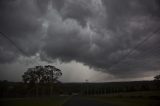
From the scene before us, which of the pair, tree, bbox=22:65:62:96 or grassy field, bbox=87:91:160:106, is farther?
tree, bbox=22:65:62:96

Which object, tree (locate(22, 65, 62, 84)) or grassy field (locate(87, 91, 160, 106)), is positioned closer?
grassy field (locate(87, 91, 160, 106))

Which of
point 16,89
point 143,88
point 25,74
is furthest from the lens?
point 143,88

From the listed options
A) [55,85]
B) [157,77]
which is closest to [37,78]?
[55,85]

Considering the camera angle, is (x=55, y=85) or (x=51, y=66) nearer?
(x=51, y=66)

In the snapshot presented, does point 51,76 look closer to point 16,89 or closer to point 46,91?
point 46,91

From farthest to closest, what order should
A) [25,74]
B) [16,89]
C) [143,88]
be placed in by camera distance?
[143,88], [16,89], [25,74]

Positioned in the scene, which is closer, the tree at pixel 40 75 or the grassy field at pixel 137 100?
the grassy field at pixel 137 100

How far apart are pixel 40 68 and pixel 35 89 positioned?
39.1 feet

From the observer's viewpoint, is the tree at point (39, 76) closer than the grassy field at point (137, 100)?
No

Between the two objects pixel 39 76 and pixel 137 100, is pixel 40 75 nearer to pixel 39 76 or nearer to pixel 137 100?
pixel 39 76

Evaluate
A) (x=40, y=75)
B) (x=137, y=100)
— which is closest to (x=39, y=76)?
(x=40, y=75)

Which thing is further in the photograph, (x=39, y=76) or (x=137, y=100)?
(x=39, y=76)

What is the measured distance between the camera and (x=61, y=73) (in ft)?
360

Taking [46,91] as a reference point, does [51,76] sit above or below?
above
